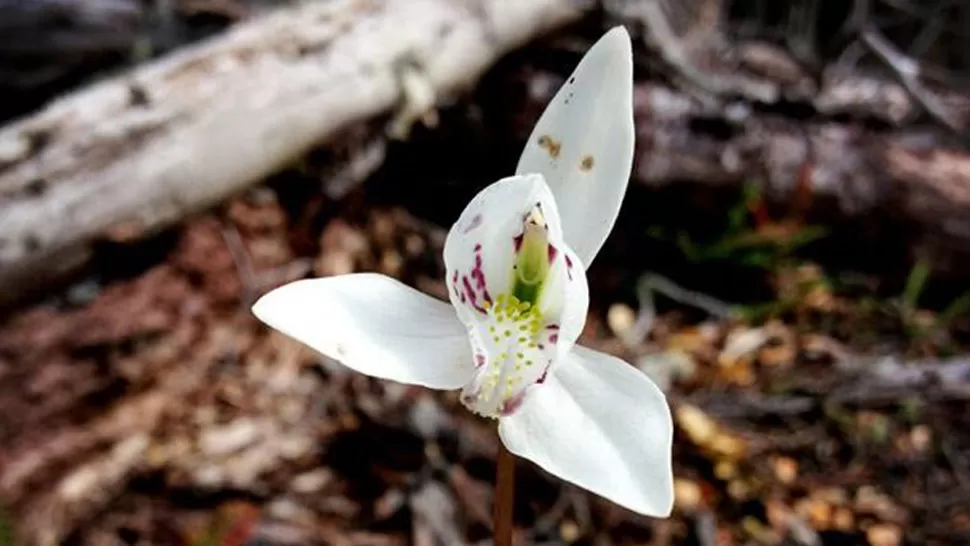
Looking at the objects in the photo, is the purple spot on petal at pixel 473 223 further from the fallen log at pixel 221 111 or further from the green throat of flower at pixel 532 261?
the fallen log at pixel 221 111

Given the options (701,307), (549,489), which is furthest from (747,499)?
(701,307)

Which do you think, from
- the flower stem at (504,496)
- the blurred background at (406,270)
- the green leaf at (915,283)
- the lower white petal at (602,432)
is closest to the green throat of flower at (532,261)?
the lower white petal at (602,432)

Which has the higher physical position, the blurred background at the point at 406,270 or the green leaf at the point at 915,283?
the blurred background at the point at 406,270

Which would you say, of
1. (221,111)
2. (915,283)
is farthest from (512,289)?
(915,283)

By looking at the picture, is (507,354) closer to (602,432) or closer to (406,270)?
(602,432)

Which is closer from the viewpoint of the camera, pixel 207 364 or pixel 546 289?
pixel 546 289

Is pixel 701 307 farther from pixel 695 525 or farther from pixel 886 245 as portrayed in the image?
pixel 695 525
